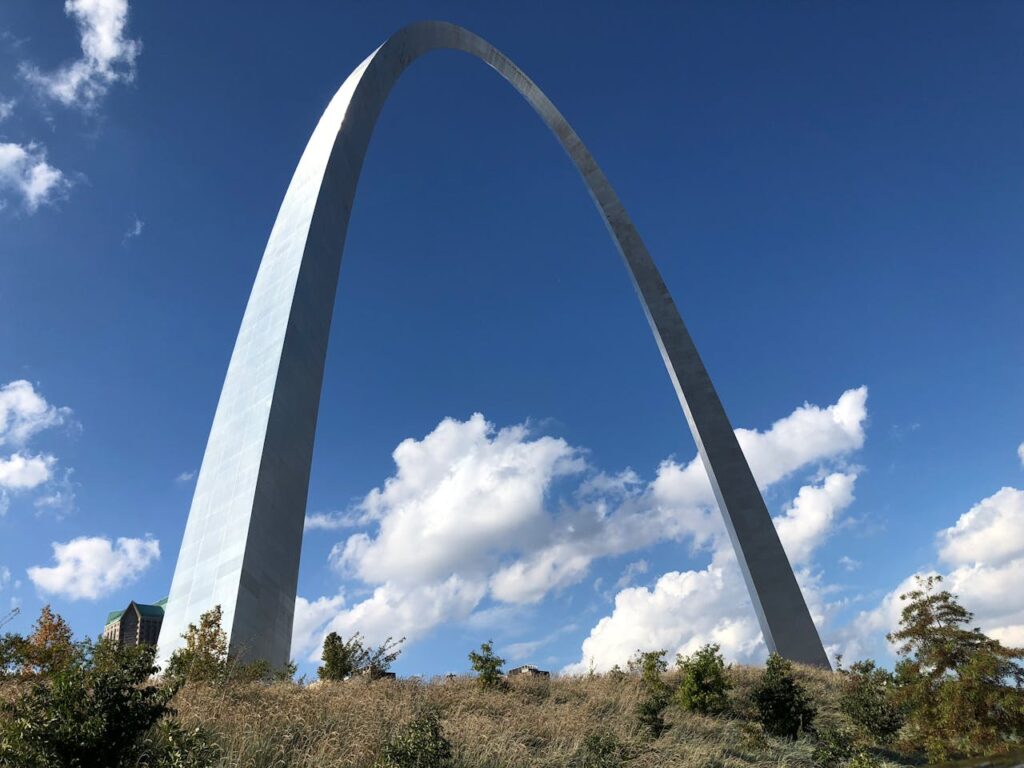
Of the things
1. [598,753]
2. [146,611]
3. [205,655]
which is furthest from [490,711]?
[146,611]

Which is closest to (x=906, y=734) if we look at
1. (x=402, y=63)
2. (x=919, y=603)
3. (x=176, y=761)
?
(x=919, y=603)

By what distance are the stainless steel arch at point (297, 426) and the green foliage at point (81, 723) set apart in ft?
26.5

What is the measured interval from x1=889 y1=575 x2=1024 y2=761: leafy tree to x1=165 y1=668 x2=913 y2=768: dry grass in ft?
8.48

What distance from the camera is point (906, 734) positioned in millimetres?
13875

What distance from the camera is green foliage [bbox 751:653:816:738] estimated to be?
40.7ft

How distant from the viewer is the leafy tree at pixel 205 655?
1012 centimetres

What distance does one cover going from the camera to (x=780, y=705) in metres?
12.5

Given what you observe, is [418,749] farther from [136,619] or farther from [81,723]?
[136,619]

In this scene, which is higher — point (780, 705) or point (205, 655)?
point (205, 655)

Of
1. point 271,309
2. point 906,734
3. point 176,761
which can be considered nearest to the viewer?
point 176,761

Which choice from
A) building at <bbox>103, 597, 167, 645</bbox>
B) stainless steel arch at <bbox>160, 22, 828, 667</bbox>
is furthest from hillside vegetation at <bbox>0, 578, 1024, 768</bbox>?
building at <bbox>103, 597, 167, 645</bbox>

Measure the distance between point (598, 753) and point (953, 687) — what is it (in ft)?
25.7

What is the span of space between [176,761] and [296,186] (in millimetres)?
19509

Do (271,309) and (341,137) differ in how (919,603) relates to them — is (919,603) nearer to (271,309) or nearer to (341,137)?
(271,309)
